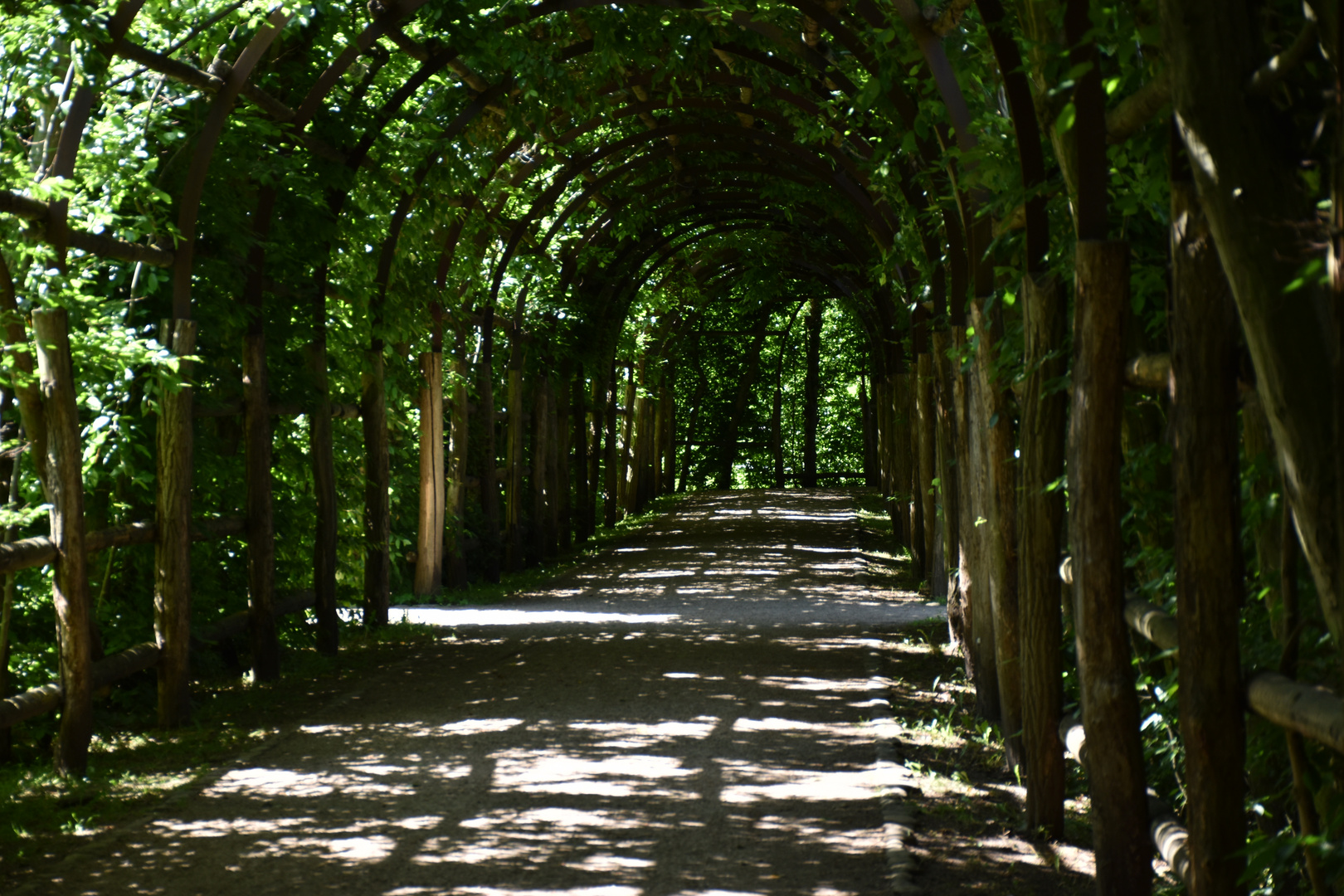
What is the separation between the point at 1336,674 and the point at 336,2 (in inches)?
218

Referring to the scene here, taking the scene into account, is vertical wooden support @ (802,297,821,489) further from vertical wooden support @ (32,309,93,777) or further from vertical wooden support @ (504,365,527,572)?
vertical wooden support @ (32,309,93,777)

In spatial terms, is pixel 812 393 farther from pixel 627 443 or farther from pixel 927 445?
pixel 927 445

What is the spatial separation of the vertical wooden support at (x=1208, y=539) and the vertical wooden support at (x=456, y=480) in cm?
1012

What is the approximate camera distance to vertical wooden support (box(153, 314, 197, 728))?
612 centimetres

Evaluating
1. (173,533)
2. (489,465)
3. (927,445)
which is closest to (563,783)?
(173,533)

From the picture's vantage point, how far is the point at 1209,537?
8.21 feet

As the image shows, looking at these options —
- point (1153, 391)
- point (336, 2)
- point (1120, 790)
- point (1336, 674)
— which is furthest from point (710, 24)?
point (1336, 674)

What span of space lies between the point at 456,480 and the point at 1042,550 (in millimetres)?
8986

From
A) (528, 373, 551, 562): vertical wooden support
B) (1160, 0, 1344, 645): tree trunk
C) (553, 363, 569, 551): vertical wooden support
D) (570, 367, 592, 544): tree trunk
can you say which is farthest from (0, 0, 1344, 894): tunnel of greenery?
(570, 367, 592, 544): tree trunk

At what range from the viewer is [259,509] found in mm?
7379

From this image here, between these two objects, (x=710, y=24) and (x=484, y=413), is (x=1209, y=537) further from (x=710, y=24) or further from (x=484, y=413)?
(x=484, y=413)

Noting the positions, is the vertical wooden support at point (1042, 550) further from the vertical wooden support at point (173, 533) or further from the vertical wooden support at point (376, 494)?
the vertical wooden support at point (376, 494)

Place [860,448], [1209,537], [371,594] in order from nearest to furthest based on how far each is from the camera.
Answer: [1209,537] → [371,594] → [860,448]

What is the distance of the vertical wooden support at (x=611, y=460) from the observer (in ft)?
63.1
